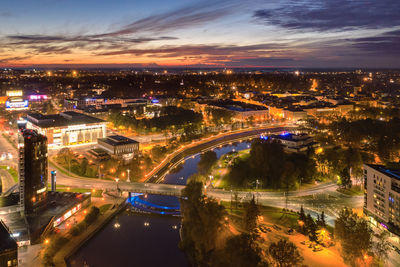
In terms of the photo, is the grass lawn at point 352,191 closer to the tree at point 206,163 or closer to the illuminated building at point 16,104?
the tree at point 206,163

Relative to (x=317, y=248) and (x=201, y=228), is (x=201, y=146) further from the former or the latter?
(x=317, y=248)

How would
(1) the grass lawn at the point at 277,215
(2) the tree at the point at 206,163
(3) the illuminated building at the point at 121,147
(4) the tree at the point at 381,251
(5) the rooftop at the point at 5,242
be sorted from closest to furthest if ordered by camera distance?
(5) the rooftop at the point at 5,242 → (4) the tree at the point at 381,251 → (1) the grass lawn at the point at 277,215 → (2) the tree at the point at 206,163 → (3) the illuminated building at the point at 121,147

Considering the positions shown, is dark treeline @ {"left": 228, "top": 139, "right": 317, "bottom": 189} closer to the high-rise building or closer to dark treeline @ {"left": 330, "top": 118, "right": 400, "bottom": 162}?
dark treeline @ {"left": 330, "top": 118, "right": 400, "bottom": 162}

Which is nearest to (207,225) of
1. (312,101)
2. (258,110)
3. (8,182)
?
(8,182)

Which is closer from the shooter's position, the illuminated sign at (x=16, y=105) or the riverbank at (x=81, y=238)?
the riverbank at (x=81, y=238)

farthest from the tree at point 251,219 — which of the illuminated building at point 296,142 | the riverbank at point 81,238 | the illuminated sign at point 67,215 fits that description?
the illuminated building at point 296,142

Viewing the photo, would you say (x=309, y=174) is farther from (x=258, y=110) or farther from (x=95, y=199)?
(x=258, y=110)

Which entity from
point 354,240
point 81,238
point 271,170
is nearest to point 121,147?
point 271,170
